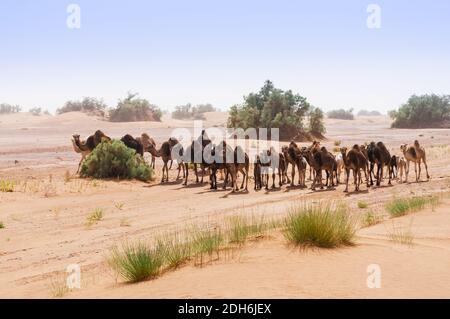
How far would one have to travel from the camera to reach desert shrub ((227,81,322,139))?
47.4m

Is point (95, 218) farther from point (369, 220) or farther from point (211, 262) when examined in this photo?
point (211, 262)

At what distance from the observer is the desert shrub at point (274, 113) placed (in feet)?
155

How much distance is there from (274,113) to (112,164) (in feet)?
88.7

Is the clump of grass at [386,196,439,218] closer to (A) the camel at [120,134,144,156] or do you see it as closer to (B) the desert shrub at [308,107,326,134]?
(A) the camel at [120,134,144,156]

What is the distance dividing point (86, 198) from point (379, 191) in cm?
983

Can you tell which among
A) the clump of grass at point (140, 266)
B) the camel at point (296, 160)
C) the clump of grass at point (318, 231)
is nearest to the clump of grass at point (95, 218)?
the clump of grass at point (140, 266)

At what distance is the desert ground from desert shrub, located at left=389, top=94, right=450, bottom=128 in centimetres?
5038

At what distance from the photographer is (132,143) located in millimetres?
26234

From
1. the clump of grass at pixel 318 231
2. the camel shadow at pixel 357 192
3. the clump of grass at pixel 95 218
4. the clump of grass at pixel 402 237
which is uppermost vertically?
the clump of grass at pixel 318 231

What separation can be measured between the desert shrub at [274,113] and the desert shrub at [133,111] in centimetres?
3027

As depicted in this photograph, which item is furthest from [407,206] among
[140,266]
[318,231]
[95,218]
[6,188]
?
[6,188]

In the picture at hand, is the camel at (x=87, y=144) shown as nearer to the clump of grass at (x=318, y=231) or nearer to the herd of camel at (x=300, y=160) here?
the herd of camel at (x=300, y=160)

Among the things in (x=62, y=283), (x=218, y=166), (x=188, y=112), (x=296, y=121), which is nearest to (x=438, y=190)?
(x=218, y=166)
